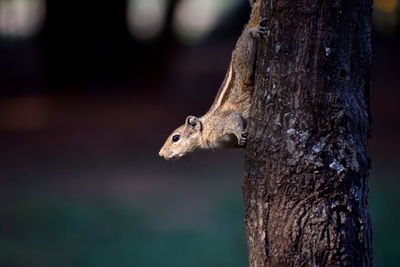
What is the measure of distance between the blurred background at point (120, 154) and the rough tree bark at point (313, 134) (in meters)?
1.53

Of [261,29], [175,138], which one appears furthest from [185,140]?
[261,29]

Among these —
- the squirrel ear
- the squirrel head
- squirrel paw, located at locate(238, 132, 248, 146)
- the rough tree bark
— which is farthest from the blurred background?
the rough tree bark

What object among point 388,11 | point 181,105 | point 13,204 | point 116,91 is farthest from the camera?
point 388,11

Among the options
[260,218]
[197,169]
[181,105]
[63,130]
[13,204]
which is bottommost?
[260,218]

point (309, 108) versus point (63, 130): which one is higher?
point (63, 130)

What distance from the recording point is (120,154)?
13.1 m

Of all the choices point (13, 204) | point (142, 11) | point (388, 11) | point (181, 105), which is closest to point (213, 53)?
point (142, 11)

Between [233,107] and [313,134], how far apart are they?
75 cm

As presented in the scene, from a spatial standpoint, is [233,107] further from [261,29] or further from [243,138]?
[261,29]

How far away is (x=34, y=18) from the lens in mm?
28734

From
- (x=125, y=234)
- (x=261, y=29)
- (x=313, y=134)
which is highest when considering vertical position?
(x=125, y=234)

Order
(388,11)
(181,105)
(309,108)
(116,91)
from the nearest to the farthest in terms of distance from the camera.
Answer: (309,108)
(181,105)
(116,91)
(388,11)

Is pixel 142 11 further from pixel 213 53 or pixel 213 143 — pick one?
pixel 213 143

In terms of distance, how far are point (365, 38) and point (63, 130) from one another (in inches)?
451
